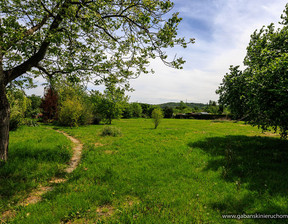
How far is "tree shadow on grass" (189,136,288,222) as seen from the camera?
3.75 meters

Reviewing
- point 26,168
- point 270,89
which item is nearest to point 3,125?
point 26,168

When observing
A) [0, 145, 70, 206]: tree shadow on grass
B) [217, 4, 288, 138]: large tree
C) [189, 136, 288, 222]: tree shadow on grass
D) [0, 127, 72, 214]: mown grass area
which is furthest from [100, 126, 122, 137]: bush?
[217, 4, 288, 138]: large tree

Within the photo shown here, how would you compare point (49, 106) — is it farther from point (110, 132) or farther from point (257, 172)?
point (257, 172)

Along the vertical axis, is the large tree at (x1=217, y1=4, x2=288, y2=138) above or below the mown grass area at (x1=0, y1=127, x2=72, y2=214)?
above

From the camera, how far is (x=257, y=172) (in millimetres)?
5430

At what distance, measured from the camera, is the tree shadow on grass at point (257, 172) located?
3.75m

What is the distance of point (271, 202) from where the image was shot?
3760 mm

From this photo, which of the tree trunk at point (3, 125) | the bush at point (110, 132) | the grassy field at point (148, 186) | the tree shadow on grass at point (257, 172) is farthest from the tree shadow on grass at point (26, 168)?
the bush at point (110, 132)

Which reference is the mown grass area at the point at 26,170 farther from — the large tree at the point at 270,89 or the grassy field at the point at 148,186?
the large tree at the point at 270,89

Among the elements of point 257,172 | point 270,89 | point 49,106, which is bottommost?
point 257,172

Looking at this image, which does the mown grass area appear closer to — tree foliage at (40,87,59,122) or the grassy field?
the grassy field

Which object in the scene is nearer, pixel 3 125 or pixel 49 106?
pixel 3 125

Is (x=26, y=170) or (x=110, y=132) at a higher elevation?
(x=110, y=132)

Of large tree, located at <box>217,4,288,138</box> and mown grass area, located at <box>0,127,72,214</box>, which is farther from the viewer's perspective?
large tree, located at <box>217,4,288,138</box>
